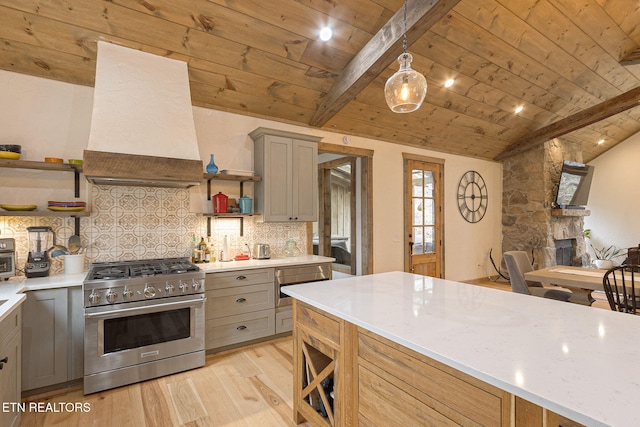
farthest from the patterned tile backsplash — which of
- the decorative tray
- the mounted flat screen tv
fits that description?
the mounted flat screen tv

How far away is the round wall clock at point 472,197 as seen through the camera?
20.4 ft

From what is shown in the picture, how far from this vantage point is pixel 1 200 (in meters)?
2.71

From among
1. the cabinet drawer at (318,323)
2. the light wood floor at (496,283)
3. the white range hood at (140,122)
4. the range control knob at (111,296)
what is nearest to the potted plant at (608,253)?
the light wood floor at (496,283)

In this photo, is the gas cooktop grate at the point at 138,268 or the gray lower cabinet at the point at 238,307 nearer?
the gas cooktop grate at the point at 138,268

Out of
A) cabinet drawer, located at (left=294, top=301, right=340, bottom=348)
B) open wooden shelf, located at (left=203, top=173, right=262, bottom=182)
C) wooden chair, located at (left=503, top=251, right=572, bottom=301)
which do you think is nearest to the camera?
cabinet drawer, located at (left=294, top=301, right=340, bottom=348)

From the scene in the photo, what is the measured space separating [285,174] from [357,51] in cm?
152

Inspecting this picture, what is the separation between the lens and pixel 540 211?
6.25 metres

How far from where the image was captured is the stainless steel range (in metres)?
2.44

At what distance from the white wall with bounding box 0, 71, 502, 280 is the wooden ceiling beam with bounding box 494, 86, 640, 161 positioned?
→ 65cm

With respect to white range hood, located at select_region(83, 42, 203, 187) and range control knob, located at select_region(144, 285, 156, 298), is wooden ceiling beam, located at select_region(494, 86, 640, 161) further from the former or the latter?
range control knob, located at select_region(144, 285, 156, 298)

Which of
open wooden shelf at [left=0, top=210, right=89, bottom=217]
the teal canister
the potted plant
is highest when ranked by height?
the teal canister

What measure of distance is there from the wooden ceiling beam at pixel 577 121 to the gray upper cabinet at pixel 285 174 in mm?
4570
